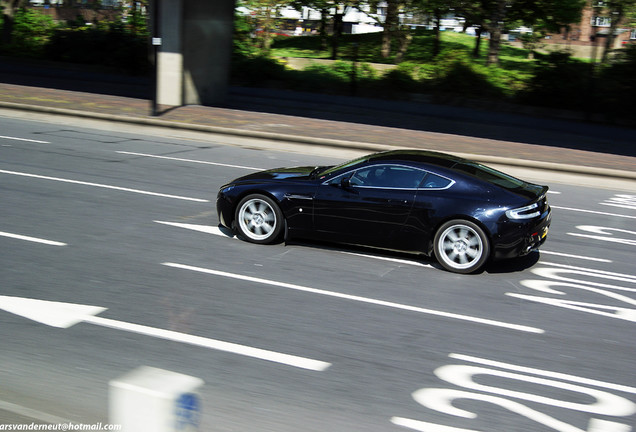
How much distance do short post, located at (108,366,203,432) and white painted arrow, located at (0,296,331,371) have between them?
3.07 m

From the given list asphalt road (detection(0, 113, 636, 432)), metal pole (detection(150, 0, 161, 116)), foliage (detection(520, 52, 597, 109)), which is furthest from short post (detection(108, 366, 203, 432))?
foliage (detection(520, 52, 597, 109))

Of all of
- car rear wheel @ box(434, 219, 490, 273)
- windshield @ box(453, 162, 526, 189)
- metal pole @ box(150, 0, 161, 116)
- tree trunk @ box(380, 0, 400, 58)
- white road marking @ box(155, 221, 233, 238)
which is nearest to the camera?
car rear wheel @ box(434, 219, 490, 273)

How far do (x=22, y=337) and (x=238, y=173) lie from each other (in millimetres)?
8835

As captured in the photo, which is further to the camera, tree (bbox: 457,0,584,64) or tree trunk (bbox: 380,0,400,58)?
tree trunk (bbox: 380,0,400,58)

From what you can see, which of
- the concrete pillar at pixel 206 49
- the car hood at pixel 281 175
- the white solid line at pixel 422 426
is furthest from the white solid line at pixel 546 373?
the concrete pillar at pixel 206 49

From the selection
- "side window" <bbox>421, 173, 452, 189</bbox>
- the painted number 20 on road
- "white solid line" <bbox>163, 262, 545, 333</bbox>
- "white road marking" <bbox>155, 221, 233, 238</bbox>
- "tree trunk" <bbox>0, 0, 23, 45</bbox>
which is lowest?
the painted number 20 on road

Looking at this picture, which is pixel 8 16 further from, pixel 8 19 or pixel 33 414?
pixel 33 414

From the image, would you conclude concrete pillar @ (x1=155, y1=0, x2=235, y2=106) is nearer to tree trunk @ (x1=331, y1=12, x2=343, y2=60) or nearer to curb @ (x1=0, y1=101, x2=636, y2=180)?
curb @ (x1=0, y1=101, x2=636, y2=180)

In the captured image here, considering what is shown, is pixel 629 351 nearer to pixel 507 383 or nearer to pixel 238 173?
pixel 507 383

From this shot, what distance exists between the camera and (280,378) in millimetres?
5730

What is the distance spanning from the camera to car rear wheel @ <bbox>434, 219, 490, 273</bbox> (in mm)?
8586

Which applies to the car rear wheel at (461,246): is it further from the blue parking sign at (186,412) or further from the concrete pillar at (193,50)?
the concrete pillar at (193,50)

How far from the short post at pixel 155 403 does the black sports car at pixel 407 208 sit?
6134mm

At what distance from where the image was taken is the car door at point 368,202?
351 inches
